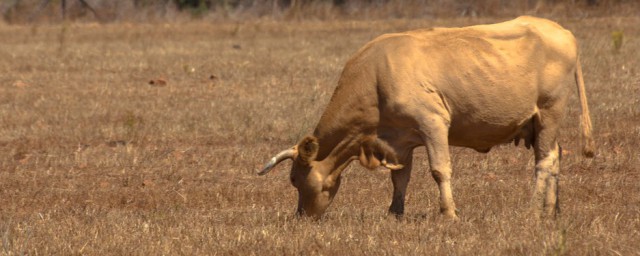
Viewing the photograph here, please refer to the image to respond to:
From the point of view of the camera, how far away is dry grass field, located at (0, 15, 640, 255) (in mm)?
7695

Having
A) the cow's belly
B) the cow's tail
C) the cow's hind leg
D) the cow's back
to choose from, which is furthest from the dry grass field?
the cow's back

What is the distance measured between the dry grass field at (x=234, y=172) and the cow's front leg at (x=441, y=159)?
138 millimetres

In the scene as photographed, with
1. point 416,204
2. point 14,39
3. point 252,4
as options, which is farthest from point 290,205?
point 252,4

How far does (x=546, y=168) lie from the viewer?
9062 millimetres

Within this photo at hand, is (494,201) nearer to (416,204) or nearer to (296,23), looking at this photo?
(416,204)

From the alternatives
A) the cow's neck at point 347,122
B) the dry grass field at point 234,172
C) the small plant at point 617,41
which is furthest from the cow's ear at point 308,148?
the small plant at point 617,41

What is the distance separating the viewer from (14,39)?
27922mm

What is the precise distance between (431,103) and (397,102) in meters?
0.26

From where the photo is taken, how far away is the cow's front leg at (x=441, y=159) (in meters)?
8.45

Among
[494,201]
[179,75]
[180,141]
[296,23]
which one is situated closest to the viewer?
[494,201]

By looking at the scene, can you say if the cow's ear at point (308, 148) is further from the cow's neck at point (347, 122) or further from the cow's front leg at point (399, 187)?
the cow's front leg at point (399, 187)

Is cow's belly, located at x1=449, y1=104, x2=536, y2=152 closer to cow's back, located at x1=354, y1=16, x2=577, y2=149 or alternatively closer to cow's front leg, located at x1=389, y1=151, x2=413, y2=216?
cow's back, located at x1=354, y1=16, x2=577, y2=149

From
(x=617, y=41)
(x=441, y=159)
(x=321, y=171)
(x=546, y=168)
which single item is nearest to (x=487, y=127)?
(x=441, y=159)

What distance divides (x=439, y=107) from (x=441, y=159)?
38 cm
